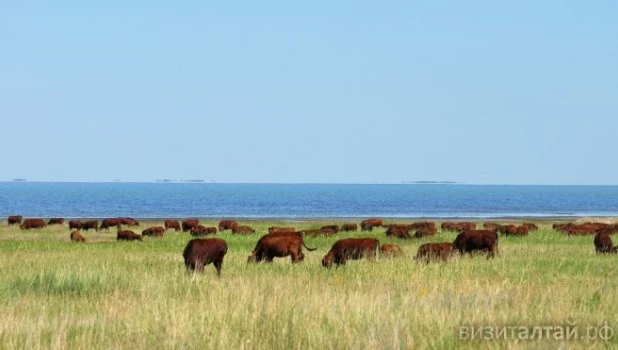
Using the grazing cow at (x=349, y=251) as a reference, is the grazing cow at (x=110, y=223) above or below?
below

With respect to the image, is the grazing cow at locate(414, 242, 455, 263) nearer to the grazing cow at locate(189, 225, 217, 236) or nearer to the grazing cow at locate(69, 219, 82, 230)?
the grazing cow at locate(189, 225, 217, 236)

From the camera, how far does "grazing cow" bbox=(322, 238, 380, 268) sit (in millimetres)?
19639

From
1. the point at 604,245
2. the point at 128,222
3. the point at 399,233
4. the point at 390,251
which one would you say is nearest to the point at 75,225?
the point at 128,222

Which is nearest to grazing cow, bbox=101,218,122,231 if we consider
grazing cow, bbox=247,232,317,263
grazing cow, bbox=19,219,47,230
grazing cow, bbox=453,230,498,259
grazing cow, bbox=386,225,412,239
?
grazing cow, bbox=19,219,47,230

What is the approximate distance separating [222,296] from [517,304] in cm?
416

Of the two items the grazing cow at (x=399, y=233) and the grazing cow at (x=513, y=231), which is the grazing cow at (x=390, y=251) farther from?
the grazing cow at (x=513, y=231)

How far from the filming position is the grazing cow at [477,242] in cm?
2259

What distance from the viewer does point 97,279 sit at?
14.2m

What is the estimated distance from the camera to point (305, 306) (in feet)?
34.8

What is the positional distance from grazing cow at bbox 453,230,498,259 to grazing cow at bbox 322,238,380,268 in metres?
2.98

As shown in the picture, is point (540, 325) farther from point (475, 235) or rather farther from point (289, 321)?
point (475, 235)

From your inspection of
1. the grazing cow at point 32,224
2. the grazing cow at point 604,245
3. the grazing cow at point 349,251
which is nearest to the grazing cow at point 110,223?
the grazing cow at point 32,224

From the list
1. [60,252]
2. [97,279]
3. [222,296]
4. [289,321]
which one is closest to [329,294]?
[222,296]

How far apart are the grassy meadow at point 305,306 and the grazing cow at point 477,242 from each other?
4.16 metres
